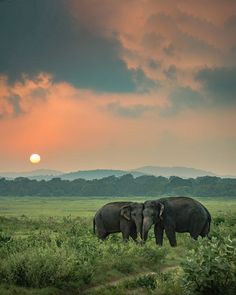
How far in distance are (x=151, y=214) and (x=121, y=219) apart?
2061mm

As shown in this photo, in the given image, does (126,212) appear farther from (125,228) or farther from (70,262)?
(70,262)

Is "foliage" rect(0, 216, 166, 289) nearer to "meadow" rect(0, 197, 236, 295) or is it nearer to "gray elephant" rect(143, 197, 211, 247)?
"meadow" rect(0, 197, 236, 295)

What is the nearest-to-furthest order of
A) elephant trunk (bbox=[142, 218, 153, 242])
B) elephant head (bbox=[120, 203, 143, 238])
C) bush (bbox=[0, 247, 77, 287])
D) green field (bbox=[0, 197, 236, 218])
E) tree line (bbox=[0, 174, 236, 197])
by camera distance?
bush (bbox=[0, 247, 77, 287]) → elephant trunk (bbox=[142, 218, 153, 242]) → elephant head (bbox=[120, 203, 143, 238]) → green field (bbox=[0, 197, 236, 218]) → tree line (bbox=[0, 174, 236, 197])

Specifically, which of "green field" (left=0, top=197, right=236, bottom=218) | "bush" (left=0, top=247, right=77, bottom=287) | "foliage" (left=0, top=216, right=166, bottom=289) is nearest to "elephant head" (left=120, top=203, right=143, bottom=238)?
"foliage" (left=0, top=216, right=166, bottom=289)

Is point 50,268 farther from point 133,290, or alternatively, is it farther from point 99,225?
point 99,225

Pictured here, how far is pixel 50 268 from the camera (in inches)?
530

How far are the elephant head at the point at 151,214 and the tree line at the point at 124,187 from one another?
11017 cm

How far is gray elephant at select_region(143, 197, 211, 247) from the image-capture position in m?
22.1

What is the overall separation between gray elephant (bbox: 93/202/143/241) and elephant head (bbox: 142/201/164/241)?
489mm

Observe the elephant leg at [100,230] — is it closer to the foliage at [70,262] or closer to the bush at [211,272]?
the foliage at [70,262]

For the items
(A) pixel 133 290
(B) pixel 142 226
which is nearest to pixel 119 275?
(A) pixel 133 290

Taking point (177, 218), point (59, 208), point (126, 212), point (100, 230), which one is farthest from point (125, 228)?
point (59, 208)

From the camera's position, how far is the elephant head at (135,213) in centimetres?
2209

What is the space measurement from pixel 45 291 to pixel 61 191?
13150 cm
